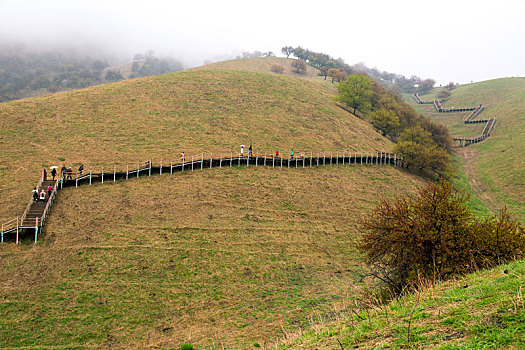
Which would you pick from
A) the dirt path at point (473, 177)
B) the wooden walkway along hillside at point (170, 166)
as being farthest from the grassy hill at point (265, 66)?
the wooden walkway along hillside at point (170, 166)

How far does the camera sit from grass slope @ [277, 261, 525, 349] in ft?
17.9

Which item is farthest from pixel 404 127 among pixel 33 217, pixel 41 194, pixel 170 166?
pixel 33 217

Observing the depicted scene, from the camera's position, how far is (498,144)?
6944 centimetres

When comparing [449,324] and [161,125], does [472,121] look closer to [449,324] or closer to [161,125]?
[161,125]

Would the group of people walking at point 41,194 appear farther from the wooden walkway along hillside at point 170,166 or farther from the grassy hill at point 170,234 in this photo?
the grassy hill at point 170,234

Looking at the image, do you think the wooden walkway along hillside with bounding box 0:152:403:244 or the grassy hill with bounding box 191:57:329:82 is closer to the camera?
the wooden walkway along hillside with bounding box 0:152:403:244

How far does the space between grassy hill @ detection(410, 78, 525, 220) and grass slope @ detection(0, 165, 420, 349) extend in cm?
2778

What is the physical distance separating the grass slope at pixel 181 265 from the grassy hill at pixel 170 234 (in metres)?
0.11

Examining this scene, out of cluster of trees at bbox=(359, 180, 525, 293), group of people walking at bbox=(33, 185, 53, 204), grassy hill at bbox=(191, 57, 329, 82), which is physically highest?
grassy hill at bbox=(191, 57, 329, 82)

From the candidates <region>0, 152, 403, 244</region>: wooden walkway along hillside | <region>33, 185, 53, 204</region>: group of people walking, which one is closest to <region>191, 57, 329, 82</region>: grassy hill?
<region>0, 152, 403, 244</region>: wooden walkway along hillside

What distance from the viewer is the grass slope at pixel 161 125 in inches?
1487

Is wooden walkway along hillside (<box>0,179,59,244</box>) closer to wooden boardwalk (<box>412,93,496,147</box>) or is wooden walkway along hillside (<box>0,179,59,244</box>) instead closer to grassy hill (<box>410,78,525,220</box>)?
grassy hill (<box>410,78,525,220</box>)

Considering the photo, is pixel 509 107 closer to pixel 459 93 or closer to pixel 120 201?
pixel 459 93

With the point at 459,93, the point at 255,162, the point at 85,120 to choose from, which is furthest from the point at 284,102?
the point at 459,93
